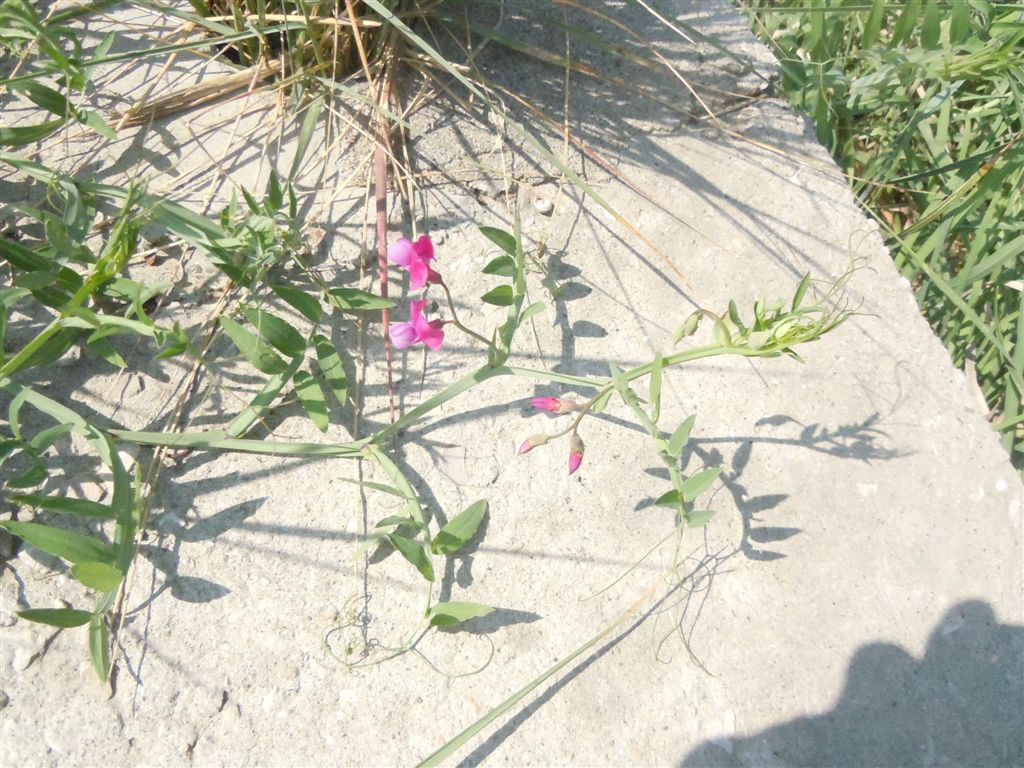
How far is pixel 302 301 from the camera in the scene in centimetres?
137

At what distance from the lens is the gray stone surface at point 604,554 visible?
1.27 m

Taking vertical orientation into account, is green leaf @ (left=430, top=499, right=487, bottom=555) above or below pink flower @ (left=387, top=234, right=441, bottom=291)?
below

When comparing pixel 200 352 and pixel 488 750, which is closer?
pixel 488 750

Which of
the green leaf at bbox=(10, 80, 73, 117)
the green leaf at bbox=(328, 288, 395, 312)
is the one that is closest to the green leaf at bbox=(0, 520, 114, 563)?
the green leaf at bbox=(328, 288, 395, 312)

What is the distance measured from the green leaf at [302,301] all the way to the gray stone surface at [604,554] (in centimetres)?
8

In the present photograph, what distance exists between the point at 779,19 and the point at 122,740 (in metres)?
1.89

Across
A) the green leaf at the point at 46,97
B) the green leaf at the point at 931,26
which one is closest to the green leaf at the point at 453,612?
the green leaf at the point at 46,97

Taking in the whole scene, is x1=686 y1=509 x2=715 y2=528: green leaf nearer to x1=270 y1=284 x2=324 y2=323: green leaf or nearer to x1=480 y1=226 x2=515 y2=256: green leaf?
x1=480 y1=226 x2=515 y2=256: green leaf

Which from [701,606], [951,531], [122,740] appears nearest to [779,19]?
[951,531]

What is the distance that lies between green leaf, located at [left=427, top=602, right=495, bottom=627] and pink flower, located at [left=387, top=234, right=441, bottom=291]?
477mm

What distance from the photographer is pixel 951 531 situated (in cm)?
144

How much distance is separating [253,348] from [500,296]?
14.6 inches

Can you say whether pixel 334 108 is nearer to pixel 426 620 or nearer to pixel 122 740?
pixel 426 620

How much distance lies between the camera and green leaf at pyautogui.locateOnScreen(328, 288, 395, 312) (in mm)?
1386
